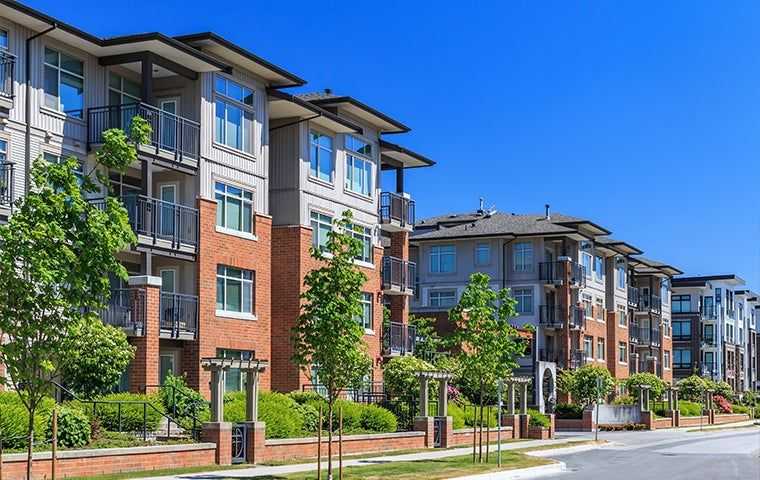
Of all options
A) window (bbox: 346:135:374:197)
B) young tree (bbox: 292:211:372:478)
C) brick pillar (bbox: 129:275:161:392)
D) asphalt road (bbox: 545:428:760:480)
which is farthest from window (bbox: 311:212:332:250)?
→ young tree (bbox: 292:211:372:478)

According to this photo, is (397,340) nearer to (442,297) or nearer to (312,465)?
(312,465)

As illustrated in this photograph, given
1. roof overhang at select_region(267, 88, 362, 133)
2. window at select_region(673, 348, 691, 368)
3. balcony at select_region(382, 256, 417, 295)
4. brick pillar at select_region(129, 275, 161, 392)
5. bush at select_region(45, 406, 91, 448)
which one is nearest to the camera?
bush at select_region(45, 406, 91, 448)

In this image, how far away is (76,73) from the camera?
34031 mm

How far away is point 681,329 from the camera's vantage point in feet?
392

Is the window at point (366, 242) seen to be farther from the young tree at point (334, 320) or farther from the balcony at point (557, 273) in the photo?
the balcony at point (557, 273)

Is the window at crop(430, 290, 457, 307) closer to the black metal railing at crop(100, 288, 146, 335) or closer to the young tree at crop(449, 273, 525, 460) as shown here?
the young tree at crop(449, 273, 525, 460)

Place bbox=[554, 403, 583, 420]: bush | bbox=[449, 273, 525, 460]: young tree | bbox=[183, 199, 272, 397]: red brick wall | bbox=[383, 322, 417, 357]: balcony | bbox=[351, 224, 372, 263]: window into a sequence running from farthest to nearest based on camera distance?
bbox=[554, 403, 583, 420]: bush
bbox=[383, 322, 417, 357]: balcony
bbox=[351, 224, 372, 263]: window
bbox=[183, 199, 272, 397]: red brick wall
bbox=[449, 273, 525, 460]: young tree

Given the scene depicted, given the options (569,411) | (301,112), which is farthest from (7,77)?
(569,411)

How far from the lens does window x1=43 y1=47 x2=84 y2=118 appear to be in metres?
32.8

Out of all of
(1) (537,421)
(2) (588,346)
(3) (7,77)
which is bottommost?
(1) (537,421)

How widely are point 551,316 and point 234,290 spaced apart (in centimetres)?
3781

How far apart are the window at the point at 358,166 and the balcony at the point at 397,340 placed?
19.1 ft

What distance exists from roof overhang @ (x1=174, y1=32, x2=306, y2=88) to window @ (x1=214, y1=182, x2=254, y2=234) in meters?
4.10

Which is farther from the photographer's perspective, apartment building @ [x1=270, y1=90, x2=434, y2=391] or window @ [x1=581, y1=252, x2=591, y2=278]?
window @ [x1=581, y1=252, x2=591, y2=278]
